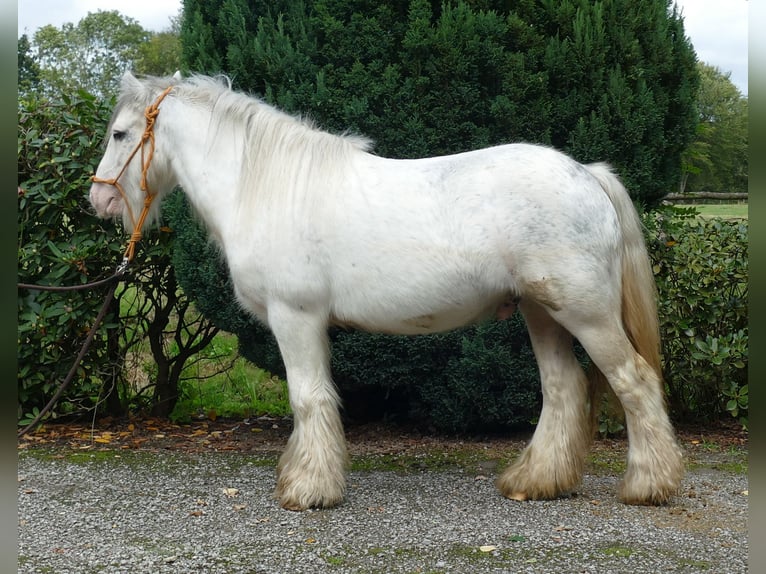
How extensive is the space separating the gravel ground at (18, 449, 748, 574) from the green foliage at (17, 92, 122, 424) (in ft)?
3.64

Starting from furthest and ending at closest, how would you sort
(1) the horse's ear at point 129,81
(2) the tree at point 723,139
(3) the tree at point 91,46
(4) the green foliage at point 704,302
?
(3) the tree at point 91,46 → (2) the tree at point 723,139 → (4) the green foliage at point 704,302 → (1) the horse's ear at point 129,81

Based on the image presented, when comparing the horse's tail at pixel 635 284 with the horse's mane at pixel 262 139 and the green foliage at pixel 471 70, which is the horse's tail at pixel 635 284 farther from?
the horse's mane at pixel 262 139

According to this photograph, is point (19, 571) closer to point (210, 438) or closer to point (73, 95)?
point (210, 438)

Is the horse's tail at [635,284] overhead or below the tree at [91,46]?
below

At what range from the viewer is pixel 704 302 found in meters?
5.52

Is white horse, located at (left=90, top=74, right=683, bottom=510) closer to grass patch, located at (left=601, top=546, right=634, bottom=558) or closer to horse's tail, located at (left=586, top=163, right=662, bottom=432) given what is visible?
horse's tail, located at (left=586, top=163, right=662, bottom=432)

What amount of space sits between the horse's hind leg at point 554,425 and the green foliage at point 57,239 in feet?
10.4

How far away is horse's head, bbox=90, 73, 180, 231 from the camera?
4332mm

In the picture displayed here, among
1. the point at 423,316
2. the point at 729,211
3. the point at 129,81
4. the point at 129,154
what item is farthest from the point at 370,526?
the point at 729,211

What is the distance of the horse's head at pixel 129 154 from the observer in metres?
4.33

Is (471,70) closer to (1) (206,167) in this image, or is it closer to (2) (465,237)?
(2) (465,237)

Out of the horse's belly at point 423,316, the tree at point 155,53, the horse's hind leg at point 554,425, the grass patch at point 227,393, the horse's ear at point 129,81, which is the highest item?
the tree at point 155,53

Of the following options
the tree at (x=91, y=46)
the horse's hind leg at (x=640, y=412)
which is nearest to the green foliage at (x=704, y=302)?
the horse's hind leg at (x=640, y=412)

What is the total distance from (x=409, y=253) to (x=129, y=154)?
171 centimetres
